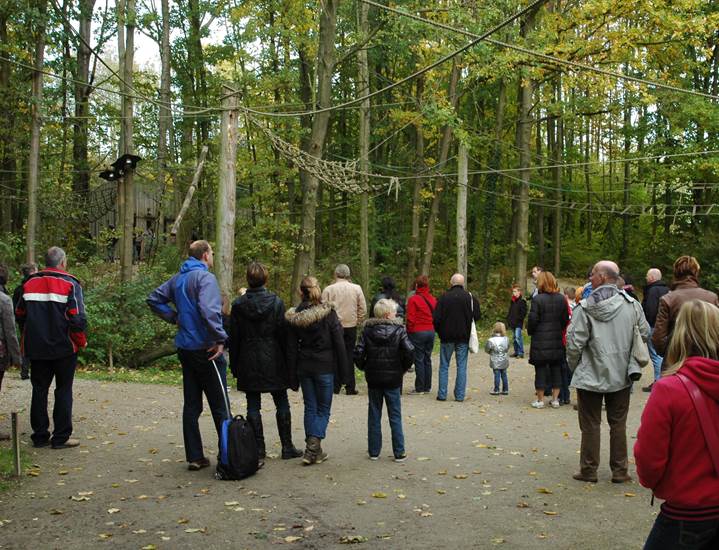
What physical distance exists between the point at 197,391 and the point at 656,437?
491cm

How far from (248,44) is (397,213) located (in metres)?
10.2

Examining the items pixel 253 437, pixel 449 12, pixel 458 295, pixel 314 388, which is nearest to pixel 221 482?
pixel 253 437

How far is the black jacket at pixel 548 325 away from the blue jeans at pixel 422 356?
1.90m

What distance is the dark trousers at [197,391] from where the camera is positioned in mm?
7152

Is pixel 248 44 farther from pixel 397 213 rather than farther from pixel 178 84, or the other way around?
pixel 397 213

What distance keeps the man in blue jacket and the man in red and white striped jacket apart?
1263 millimetres

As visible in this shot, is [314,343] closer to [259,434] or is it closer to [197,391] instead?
[259,434]

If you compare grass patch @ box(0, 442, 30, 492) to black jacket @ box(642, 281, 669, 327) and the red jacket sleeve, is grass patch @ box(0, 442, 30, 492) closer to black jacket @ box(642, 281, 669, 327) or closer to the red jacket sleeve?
the red jacket sleeve

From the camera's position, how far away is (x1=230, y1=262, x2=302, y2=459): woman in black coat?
298 inches

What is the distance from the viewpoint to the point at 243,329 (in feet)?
25.1

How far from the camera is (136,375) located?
15133 mm

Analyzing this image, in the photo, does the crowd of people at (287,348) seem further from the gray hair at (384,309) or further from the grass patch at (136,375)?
the grass patch at (136,375)

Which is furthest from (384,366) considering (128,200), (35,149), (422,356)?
(35,149)

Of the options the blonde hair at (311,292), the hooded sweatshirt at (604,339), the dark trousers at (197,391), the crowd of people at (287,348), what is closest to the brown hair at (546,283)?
the crowd of people at (287,348)
